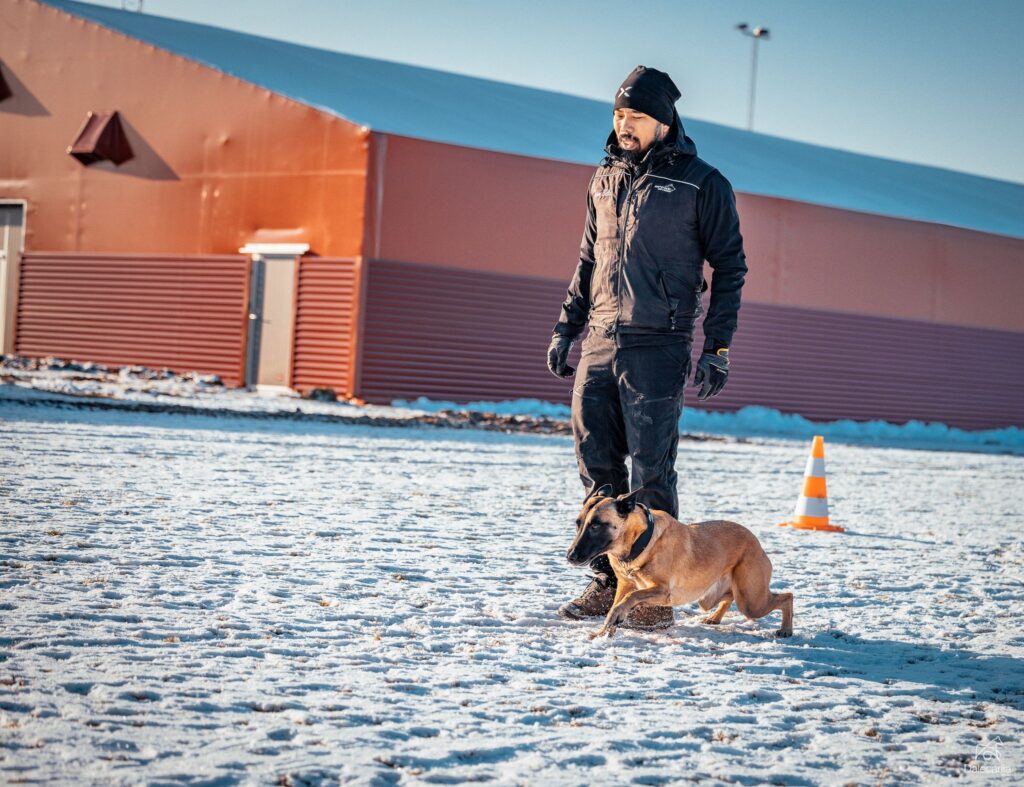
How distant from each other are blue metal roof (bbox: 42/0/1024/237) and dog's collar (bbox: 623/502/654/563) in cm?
1554

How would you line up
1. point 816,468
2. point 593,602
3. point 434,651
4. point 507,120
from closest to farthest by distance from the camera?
1. point 434,651
2. point 593,602
3. point 816,468
4. point 507,120

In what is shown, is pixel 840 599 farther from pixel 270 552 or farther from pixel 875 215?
pixel 875 215

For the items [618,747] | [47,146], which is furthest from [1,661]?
[47,146]

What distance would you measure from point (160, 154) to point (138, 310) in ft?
9.08

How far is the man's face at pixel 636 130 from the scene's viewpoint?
532 centimetres

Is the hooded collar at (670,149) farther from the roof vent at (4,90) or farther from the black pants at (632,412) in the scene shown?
the roof vent at (4,90)

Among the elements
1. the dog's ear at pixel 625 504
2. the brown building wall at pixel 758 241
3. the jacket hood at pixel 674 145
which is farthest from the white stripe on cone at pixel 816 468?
the brown building wall at pixel 758 241

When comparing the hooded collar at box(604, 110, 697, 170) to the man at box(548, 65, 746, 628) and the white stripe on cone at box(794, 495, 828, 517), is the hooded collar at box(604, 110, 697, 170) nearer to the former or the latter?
the man at box(548, 65, 746, 628)

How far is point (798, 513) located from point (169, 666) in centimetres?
574

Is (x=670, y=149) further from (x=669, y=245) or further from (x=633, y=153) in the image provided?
(x=669, y=245)

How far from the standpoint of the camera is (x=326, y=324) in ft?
66.1

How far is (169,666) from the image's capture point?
13.4ft

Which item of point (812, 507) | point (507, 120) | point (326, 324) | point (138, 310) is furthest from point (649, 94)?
point (507, 120)

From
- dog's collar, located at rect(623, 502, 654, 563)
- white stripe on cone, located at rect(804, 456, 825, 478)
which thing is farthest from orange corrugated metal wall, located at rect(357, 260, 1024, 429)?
dog's collar, located at rect(623, 502, 654, 563)
